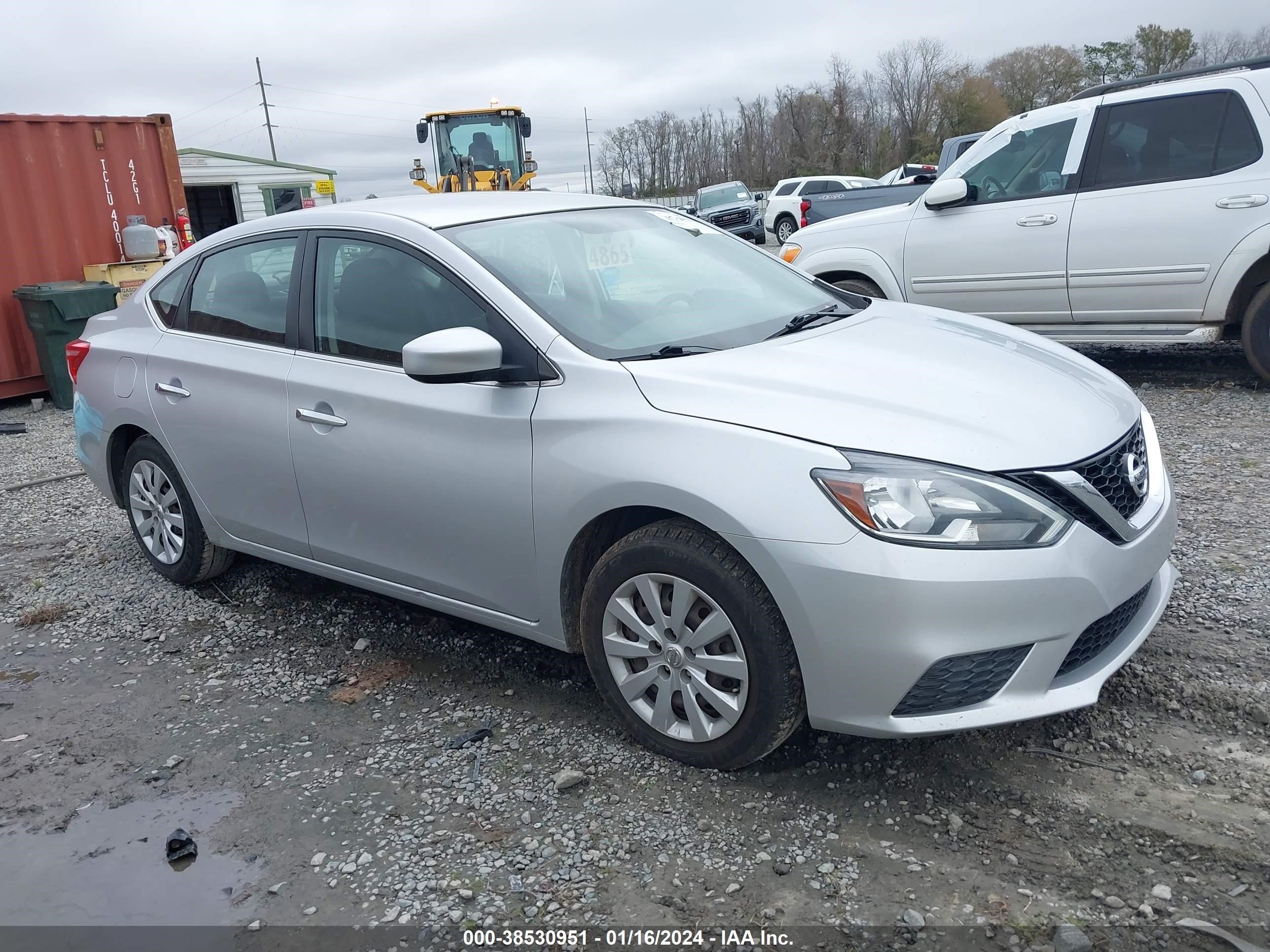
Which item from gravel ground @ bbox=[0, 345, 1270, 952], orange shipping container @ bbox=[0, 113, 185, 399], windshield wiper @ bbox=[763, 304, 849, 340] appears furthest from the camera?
orange shipping container @ bbox=[0, 113, 185, 399]

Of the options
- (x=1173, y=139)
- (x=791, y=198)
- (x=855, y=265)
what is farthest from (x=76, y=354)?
(x=791, y=198)

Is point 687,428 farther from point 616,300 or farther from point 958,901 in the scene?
point 958,901

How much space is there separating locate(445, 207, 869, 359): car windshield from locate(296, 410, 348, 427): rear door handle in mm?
767

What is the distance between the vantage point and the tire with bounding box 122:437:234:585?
4570mm

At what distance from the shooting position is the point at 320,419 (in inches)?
145

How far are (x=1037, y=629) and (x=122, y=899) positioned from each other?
2526mm

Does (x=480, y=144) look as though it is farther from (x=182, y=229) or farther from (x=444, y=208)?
(x=444, y=208)

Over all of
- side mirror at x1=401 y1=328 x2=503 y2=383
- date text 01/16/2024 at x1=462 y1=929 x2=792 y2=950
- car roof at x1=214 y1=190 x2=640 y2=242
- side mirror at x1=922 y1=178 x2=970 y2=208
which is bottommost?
date text 01/16/2024 at x1=462 y1=929 x2=792 y2=950

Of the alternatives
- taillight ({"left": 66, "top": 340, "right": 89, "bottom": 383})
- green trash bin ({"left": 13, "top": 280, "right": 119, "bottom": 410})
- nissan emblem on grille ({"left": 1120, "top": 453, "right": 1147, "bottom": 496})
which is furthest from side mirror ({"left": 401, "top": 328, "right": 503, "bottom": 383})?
green trash bin ({"left": 13, "top": 280, "right": 119, "bottom": 410})

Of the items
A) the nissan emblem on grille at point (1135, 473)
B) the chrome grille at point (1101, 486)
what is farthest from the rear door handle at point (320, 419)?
the nissan emblem on grille at point (1135, 473)

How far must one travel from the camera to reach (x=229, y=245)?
4363 millimetres

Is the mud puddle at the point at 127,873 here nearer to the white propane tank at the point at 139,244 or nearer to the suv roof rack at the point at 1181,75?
the suv roof rack at the point at 1181,75

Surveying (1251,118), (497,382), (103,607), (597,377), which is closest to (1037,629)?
(597,377)

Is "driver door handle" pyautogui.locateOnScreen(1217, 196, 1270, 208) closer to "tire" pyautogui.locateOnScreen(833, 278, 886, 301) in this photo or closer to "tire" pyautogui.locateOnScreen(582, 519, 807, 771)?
"tire" pyautogui.locateOnScreen(833, 278, 886, 301)
